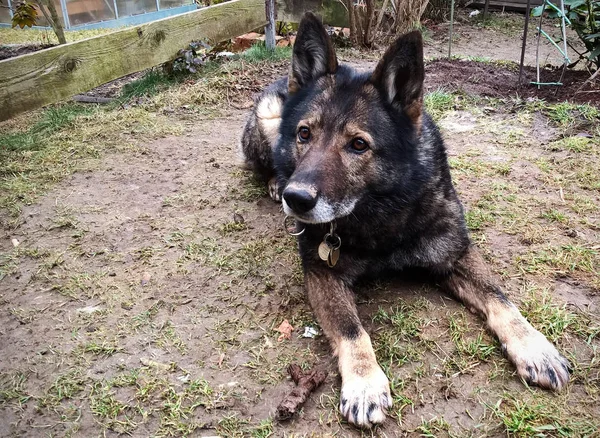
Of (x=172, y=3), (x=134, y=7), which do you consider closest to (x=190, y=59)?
(x=134, y=7)

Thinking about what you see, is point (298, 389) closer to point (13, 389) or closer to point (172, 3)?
point (13, 389)

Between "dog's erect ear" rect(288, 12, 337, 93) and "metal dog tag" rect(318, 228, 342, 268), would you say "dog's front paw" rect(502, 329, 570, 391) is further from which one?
"dog's erect ear" rect(288, 12, 337, 93)

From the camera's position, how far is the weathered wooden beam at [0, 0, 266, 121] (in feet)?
16.7

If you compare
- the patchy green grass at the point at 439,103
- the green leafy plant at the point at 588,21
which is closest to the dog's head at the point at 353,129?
the patchy green grass at the point at 439,103

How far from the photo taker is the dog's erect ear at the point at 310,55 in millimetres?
2795

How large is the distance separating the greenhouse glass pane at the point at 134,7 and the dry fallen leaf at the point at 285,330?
11.4 m

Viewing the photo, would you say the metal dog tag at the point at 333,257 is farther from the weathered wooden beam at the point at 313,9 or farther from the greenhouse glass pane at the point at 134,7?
the greenhouse glass pane at the point at 134,7

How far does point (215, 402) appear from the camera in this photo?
2301 millimetres

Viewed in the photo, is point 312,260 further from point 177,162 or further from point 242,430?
point 177,162

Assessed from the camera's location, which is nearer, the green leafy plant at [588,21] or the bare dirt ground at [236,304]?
the bare dirt ground at [236,304]

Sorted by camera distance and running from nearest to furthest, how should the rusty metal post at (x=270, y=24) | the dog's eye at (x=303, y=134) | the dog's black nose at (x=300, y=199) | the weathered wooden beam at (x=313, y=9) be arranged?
the dog's black nose at (x=300, y=199) → the dog's eye at (x=303, y=134) → the rusty metal post at (x=270, y=24) → the weathered wooden beam at (x=313, y=9)

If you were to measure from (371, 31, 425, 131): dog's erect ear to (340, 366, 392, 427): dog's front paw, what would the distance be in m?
1.45

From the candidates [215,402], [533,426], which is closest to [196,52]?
[215,402]

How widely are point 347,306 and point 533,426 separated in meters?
1.04
